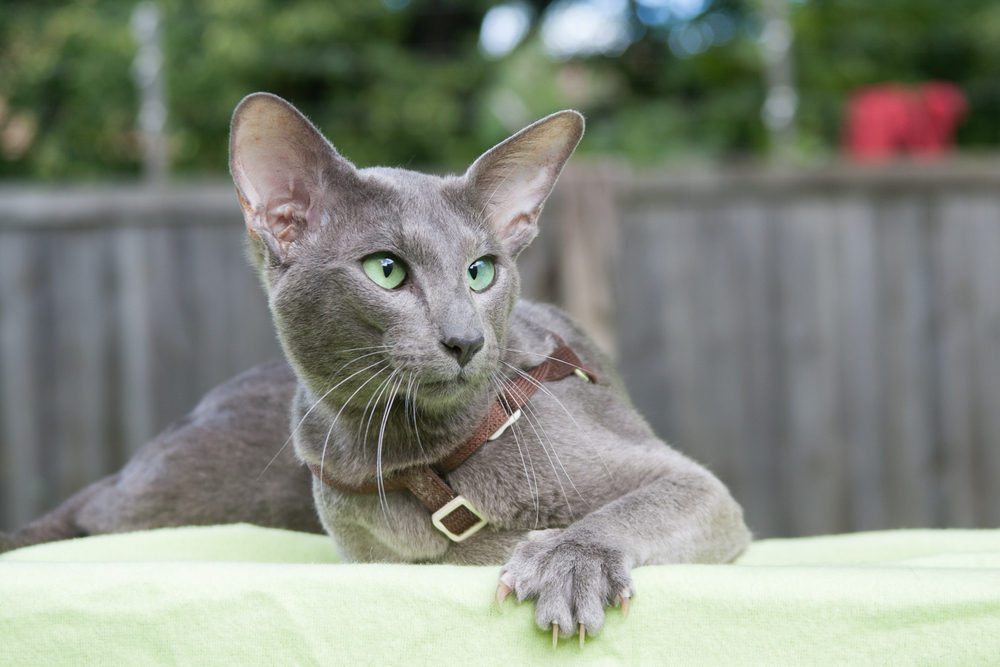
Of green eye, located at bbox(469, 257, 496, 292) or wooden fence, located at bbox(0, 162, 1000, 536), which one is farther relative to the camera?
wooden fence, located at bbox(0, 162, 1000, 536)

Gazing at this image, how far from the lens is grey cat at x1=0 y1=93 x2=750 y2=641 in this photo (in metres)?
1.08

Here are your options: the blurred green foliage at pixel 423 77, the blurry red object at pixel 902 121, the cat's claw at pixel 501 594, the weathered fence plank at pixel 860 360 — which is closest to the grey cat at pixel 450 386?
the cat's claw at pixel 501 594

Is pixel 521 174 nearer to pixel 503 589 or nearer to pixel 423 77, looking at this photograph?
pixel 503 589

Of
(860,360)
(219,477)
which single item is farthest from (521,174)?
(860,360)

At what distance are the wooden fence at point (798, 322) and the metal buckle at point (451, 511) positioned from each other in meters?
2.42

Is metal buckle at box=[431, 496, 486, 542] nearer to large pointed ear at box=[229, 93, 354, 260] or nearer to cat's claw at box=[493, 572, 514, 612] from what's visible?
cat's claw at box=[493, 572, 514, 612]

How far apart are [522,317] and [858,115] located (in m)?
3.61

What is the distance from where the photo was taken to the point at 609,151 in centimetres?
507

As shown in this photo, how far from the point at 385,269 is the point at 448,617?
0.44 m

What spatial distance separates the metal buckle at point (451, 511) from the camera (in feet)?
3.97

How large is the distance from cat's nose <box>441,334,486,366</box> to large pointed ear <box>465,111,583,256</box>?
0.83ft

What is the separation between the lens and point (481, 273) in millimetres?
1209

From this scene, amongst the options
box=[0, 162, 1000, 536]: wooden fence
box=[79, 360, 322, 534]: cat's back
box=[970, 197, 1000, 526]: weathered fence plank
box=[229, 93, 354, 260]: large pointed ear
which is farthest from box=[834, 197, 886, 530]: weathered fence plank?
box=[229, 93, 354, 260]: large pointed ear

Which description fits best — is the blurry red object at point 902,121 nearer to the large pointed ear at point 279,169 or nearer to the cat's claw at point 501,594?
the large pointed ear at point 279,169
